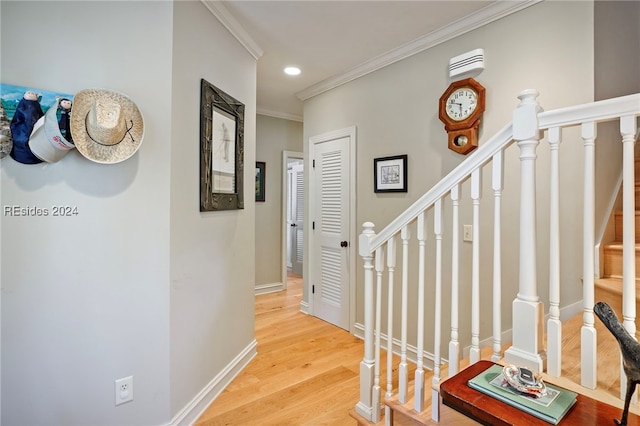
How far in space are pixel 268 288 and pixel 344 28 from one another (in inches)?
133

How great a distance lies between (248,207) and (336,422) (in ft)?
5.26

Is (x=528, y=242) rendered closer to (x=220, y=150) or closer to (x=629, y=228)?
(x=629, y=228)

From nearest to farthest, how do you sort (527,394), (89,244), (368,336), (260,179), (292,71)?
(527,394)
(89,244)
(368,336)
(292,71)
(260,179)

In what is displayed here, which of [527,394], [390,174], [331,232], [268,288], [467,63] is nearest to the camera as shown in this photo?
[527,394]

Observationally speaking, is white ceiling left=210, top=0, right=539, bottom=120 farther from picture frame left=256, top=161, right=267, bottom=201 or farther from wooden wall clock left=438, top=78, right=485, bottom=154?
picture frame left=256, top=161, right=267, bottom=201

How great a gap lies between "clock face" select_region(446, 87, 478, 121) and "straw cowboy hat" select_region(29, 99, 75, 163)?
2238 mm

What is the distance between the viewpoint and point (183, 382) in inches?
71.7

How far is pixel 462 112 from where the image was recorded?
2229 millimetres

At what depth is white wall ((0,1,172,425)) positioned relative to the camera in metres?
1.39

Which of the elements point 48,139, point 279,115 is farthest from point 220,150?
point 279,115

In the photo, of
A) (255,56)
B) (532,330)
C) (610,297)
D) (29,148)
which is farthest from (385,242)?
(255,56)

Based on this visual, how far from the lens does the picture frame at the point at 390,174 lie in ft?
8.72

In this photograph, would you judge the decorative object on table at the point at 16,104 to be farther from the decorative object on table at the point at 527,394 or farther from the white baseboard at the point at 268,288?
the white baseboard at the point at 268,288

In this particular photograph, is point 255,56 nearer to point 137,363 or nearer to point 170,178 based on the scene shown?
point 170,178
